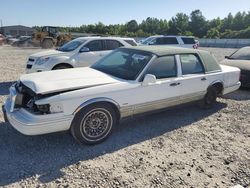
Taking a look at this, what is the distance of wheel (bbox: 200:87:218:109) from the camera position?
5699mm

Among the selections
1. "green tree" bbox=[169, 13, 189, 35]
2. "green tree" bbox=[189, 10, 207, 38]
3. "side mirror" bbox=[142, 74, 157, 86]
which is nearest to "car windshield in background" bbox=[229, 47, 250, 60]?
"side mirror" bbox=[142, 74, 157, 86]

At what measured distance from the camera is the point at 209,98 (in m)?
5.81

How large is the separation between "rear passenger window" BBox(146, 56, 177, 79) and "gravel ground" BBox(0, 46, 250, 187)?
1.00 meters

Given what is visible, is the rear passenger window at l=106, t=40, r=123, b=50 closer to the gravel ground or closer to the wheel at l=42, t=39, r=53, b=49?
the gravel ground

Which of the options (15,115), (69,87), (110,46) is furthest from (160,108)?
(110,46)

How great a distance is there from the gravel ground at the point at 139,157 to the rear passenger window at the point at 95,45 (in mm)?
4318

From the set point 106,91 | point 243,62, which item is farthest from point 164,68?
point 243,62

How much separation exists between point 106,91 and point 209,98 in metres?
3.00

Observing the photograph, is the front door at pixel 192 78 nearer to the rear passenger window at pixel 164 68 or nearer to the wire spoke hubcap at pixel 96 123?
the rear passenger window at pixel 164 68

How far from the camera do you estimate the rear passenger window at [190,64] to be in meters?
5.05

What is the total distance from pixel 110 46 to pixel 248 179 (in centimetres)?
664

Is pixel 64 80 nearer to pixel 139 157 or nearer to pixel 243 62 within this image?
pixel 139 157

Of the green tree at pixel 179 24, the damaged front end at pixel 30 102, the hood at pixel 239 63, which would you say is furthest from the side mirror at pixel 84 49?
the green tree at pixel 179 24

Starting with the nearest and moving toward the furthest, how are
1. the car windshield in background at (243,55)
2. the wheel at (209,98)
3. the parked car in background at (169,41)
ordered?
the wheel at (209,98) → the car windshield in background at (243,55) → the parked car in background at (169,41)
